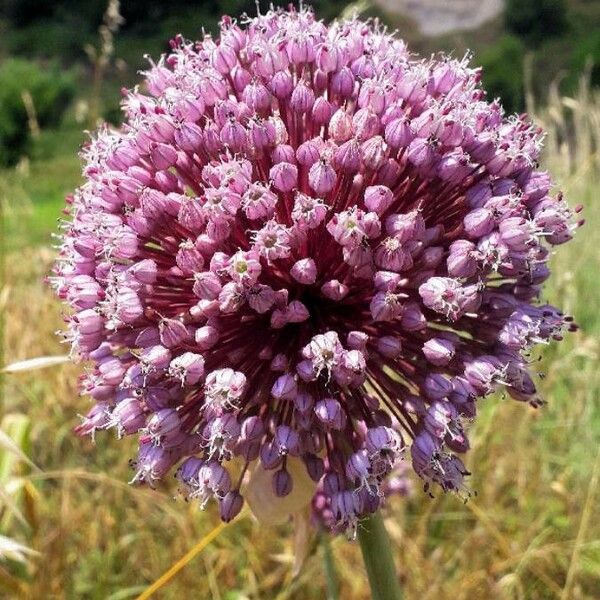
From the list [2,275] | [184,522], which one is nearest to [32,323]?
[2,275]

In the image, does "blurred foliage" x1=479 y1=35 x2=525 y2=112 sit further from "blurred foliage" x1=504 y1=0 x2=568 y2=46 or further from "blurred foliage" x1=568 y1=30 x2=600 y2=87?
"blurred foliage" x1=504 y1=0 x2=568 y2=46

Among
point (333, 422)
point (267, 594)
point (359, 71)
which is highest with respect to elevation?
point (359, 71)

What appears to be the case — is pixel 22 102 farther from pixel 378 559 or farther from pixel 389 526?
pixel 378 559

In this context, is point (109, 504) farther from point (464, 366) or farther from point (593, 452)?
point (464, 366)

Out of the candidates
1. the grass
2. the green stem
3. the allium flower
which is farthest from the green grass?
the green stem

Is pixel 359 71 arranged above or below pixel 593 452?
above

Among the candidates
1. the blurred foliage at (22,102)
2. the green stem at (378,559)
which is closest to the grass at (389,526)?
the green stem at (378,559)

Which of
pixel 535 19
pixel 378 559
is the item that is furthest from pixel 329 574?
pixel 535 19
